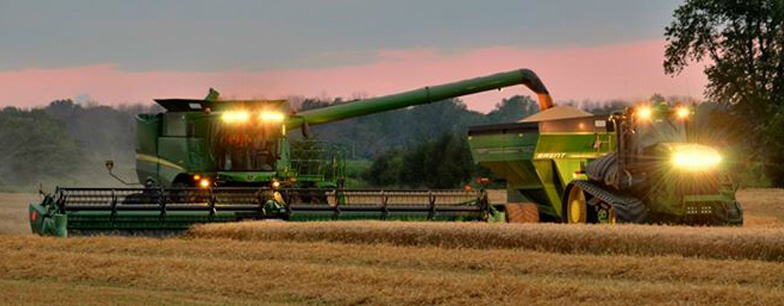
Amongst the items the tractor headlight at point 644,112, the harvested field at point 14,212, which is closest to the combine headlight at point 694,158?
the tractor headlight at point 644,112

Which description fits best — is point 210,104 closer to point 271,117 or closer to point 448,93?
point 271,117

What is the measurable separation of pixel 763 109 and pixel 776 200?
33.9 feet

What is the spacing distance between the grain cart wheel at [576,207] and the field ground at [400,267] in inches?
125

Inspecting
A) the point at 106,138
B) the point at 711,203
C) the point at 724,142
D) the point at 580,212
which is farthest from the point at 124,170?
the point at 711,203

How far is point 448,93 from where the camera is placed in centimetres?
3048

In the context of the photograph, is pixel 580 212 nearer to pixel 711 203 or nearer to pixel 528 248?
pixel 711 203

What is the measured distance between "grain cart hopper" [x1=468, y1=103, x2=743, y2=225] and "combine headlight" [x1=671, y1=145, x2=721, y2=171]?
1 cm

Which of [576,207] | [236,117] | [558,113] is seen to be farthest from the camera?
[558,113]

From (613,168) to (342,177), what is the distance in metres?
7.69

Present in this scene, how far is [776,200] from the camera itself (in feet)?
103

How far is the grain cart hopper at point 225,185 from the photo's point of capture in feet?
67.2

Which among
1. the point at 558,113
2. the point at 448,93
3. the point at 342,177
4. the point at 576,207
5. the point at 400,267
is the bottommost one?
the point at 400,267

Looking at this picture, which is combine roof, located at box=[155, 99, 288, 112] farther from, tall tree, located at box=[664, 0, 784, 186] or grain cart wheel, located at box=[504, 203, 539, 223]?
tall tree, located at box=[664, 0, 784, 186]

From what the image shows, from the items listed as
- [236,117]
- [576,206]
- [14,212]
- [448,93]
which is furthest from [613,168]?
[14,212]
